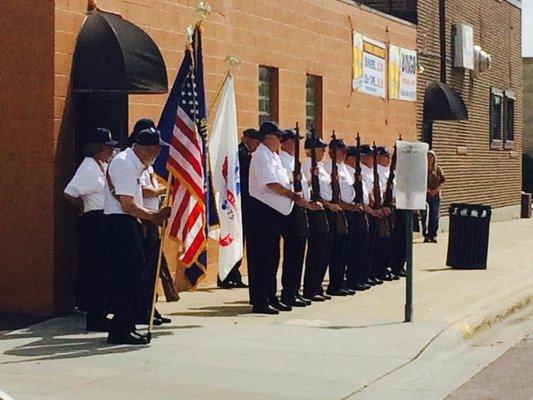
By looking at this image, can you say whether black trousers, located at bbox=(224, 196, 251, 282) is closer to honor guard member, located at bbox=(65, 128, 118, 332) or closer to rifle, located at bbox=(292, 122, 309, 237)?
rifle, located at bbox=(292, 122, 309, 237)

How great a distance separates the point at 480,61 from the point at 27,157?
2069 cm

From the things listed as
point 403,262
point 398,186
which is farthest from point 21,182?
point 403,262

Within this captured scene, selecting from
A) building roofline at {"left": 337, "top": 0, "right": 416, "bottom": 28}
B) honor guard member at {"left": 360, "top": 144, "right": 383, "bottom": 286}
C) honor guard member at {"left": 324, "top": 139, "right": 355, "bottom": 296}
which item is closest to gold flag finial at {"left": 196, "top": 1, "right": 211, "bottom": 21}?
honor guard member at {"left": 324, "top": 139, "right": 355, "bottom": 296}

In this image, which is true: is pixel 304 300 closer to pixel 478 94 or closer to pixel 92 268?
pixel 92 268

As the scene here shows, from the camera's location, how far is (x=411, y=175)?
13.5 m

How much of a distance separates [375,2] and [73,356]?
18510 mm

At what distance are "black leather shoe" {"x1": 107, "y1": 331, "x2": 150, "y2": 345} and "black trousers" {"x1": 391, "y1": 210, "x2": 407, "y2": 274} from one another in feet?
24.5

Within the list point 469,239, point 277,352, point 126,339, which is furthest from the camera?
point 469,239

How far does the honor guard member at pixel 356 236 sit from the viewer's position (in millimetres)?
16297

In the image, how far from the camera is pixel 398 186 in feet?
44.3

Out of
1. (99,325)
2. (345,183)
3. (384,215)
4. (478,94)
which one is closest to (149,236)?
(99,325)

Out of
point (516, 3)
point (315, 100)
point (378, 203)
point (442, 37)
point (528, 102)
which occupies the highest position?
point (516, 3)

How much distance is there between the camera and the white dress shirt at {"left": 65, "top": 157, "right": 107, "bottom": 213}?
12633 millimetres

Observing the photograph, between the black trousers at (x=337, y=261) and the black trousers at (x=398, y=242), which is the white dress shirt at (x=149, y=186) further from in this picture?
the black trousers at (x=398, y=242)
